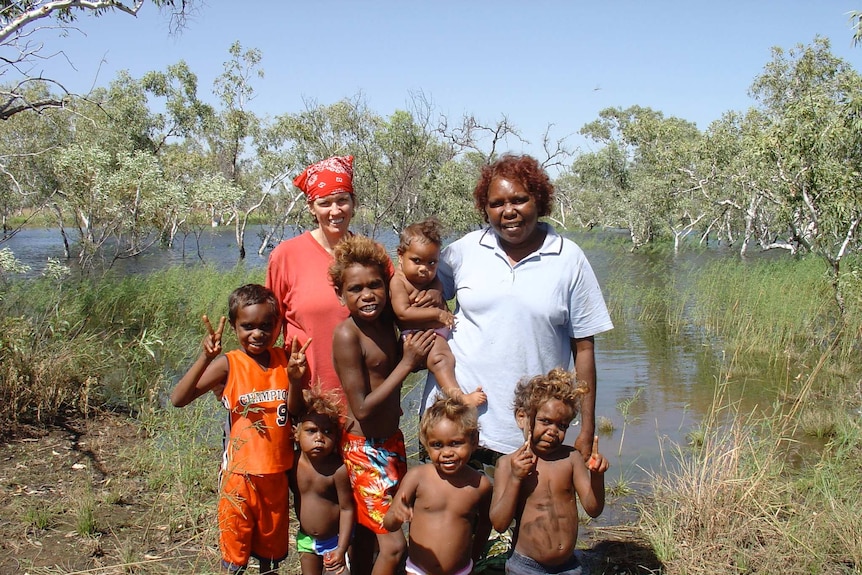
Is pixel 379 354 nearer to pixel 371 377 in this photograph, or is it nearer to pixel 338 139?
pixel 371 377

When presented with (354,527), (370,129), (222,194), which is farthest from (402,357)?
(370,129)

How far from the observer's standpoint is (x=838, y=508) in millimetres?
3559

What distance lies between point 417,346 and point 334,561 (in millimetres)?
925

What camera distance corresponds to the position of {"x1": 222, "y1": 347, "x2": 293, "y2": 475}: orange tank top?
106 inches

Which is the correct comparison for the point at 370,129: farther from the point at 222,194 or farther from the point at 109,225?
the point at 109,225

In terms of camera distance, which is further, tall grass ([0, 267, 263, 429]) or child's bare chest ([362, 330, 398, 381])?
tall grass ([0, 267, 263, 429])

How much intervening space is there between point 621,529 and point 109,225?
1120cm

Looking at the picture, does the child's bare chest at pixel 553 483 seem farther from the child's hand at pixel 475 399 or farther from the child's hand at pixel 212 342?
the child's hand at pixel 212 342

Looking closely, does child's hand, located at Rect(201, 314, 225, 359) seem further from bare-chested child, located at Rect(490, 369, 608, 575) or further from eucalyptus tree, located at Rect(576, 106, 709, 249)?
eucalyptus tree, located at Rect(576, 106, 709, 249)

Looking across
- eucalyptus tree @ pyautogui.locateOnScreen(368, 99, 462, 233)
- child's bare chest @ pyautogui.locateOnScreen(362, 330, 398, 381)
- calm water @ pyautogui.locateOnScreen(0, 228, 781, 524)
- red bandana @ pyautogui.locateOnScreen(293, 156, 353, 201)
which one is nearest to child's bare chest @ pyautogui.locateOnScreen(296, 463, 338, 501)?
child's bare chest @ pyautogui.locateOnScreen(362, 330, 398, 381)

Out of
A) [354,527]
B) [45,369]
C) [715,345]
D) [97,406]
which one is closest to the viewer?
[354,527]

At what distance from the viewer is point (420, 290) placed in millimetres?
2625

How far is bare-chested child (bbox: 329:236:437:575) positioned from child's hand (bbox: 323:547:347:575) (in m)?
0.16

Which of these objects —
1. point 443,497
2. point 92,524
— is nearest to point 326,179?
point 443,497
